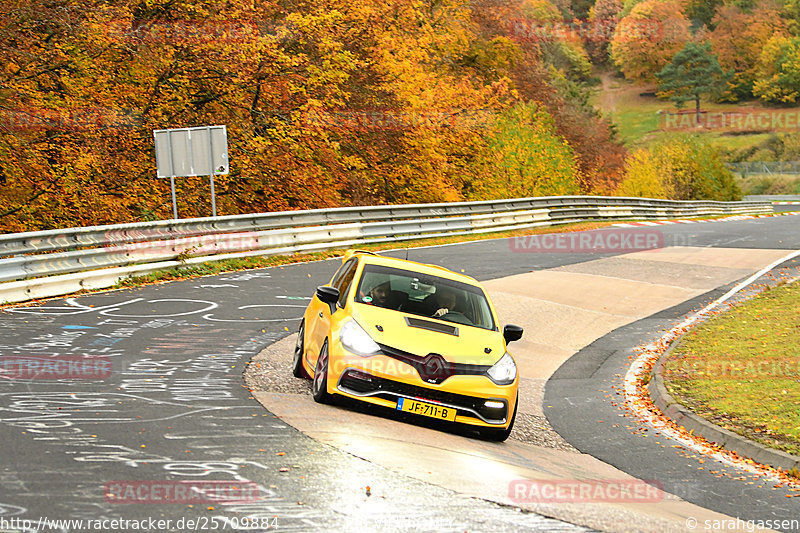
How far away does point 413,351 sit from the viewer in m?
8.75

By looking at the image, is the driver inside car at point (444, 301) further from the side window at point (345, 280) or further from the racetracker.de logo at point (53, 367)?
the racetracker.de logo at point (53, 367)

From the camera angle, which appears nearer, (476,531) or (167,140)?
(476,531)

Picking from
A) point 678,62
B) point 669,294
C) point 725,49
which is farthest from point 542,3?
point 669,294

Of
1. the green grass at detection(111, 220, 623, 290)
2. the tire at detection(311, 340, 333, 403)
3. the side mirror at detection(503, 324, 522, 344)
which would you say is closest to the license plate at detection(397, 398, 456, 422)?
the tire at detection(311, 340, 333, 403)

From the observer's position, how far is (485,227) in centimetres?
3152

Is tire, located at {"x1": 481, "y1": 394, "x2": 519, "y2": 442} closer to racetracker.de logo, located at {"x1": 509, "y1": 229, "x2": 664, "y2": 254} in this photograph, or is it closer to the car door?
the car door

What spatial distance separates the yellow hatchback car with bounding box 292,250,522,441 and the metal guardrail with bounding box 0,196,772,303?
7739 millimetres

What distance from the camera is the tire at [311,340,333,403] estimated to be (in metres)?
8.90

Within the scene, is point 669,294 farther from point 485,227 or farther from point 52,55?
point 52,55

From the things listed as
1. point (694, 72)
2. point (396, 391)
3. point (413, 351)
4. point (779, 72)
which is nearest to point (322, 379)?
point (396, 391)

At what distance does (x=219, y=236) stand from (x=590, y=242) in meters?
13.3

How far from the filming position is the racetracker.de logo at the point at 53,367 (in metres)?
9.91

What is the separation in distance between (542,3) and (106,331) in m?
160

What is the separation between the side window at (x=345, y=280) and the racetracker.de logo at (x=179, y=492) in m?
3.66
